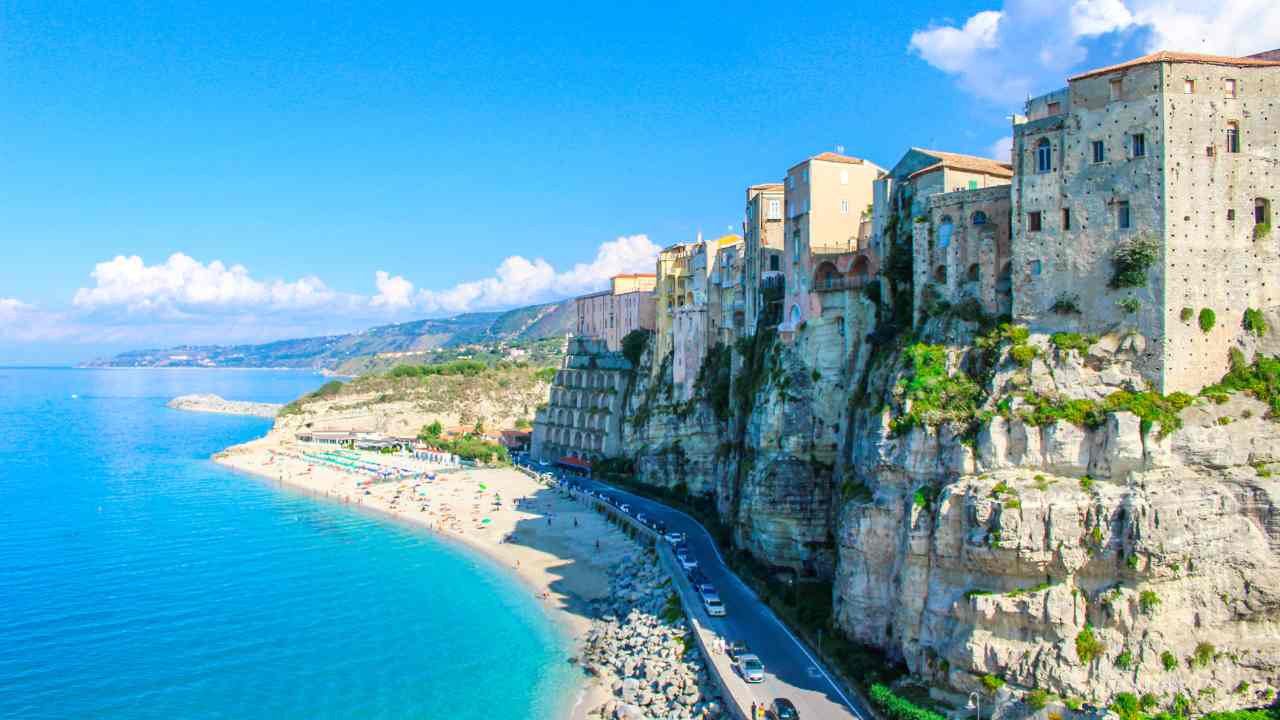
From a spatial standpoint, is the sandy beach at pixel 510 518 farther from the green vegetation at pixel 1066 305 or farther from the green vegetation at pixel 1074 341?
the green vegetation at pixel 1066 305

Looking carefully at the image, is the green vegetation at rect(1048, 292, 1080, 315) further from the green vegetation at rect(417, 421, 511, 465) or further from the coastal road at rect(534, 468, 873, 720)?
the green vegetation at rect(417, 421, 511, 465)

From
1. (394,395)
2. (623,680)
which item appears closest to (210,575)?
(623,680)

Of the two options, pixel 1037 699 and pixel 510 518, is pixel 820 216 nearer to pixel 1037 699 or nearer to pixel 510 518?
pixel 1037 699

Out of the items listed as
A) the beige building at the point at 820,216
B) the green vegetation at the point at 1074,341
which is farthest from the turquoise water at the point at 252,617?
the green vegetation at the point at 1074,341

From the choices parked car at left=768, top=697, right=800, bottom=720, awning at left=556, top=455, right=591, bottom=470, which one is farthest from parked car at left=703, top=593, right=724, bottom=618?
awning at left=556, top=455, right=591, bottom=470

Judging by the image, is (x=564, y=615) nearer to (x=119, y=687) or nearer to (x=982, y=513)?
(x=119, y=687)

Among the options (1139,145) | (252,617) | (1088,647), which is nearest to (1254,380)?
(1139,145)

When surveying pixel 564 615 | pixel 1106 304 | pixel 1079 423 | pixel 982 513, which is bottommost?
pixel 564 615
